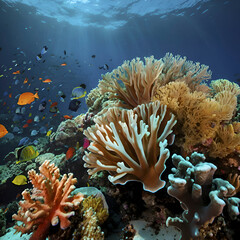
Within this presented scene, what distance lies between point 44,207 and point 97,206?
905mm

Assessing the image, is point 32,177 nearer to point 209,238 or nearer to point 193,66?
point 209,238

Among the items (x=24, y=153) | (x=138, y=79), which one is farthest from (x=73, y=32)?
(x=138, y=79)

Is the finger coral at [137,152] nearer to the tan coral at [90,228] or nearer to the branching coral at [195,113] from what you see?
the branching coral at [195,113]

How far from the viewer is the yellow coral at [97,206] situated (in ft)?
7.72

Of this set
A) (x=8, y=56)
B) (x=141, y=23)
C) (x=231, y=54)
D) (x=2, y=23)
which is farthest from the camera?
(x=231, y=54)

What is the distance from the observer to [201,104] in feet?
6.47

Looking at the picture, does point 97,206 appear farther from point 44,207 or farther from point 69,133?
point 69,133

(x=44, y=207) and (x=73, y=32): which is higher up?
(x=73, y=32)

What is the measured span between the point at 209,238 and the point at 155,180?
0.73m

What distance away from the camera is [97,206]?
96.0 inches

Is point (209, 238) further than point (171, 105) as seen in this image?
No

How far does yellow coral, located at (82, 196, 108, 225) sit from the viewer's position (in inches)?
92.7

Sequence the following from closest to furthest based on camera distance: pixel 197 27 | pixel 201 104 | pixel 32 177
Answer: pixel 201 104, pixel 32 177, pixel 197 27

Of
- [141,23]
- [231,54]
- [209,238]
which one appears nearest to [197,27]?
[141,23]
